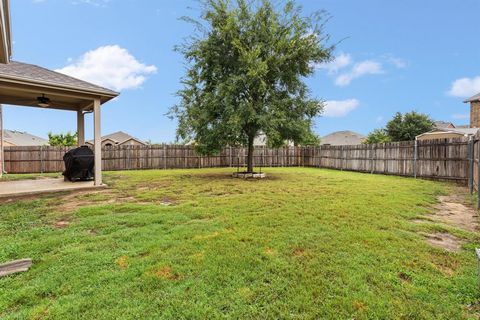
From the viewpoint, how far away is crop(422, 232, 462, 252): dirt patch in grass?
3.51 m

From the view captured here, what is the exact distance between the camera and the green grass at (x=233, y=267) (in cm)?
213

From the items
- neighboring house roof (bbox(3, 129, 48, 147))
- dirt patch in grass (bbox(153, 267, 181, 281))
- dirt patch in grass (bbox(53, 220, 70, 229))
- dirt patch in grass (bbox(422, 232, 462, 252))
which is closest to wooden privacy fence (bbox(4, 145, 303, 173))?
dirt patch in grass (bbox(53, 220, 70, 229))

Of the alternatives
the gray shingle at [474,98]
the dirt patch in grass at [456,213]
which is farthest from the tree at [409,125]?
the dirt patch in grass at [456,213]

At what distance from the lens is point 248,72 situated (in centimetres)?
1023

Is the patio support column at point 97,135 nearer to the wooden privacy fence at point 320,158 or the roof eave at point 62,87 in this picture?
the roof eave at point 62,87

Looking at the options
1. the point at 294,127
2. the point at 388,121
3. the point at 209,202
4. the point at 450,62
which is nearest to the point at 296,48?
the point at 294,127

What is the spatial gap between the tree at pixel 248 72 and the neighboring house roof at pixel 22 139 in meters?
27.2

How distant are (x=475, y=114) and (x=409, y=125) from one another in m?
5.01

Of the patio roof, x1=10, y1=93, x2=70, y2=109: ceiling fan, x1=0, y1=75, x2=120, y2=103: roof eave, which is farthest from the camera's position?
x1=10, y1=93, x2=70, y2=109: ceiling fan

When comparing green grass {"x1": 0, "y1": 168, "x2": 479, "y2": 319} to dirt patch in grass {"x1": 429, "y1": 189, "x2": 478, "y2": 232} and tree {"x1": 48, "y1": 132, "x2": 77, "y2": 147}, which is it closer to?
dirt patch in grass {"x1": 429, "y1": 189, "x2": 478, "y2": 232}

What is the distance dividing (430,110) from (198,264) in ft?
108

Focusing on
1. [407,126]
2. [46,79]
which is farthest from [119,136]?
[407,126]

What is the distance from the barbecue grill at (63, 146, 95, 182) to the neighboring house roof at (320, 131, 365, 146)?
32.4 meters

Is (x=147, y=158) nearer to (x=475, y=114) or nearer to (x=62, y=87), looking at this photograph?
(x=62, y=87)
